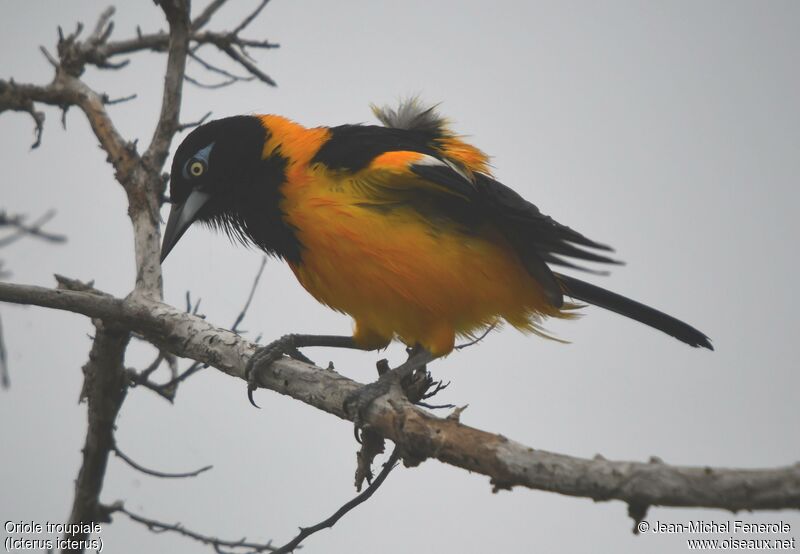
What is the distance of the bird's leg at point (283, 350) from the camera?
14.3 ft

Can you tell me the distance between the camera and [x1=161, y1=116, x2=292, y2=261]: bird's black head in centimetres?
508

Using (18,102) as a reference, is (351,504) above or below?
below

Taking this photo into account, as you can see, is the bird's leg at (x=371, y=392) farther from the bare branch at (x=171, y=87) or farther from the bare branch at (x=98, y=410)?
the bare branch at (x=171, y=87)

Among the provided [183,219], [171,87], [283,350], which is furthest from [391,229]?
[171,87]

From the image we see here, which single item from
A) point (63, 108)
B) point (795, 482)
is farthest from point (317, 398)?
point (63, 108)

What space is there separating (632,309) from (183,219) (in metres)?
2.65

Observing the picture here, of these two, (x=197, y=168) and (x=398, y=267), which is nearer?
(x=398, y=267)

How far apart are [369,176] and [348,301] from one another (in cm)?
67

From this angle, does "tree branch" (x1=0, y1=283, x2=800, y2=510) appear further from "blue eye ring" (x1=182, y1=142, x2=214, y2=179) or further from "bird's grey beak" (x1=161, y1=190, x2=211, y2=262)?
"blue eye ring" (x1=182, y1=142, x2=214, y2=179)

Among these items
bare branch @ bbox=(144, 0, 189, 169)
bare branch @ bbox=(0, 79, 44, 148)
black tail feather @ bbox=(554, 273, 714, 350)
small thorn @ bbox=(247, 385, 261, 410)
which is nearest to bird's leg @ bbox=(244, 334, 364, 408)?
small thorn @ bbox=(247, 385, 261, 410)

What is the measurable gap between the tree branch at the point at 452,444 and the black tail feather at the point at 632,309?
1.73m

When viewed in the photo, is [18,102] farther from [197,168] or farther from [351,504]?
[351,504]

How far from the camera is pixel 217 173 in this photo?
5117 millimetres

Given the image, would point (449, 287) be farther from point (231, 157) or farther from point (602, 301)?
point (231, 157)
